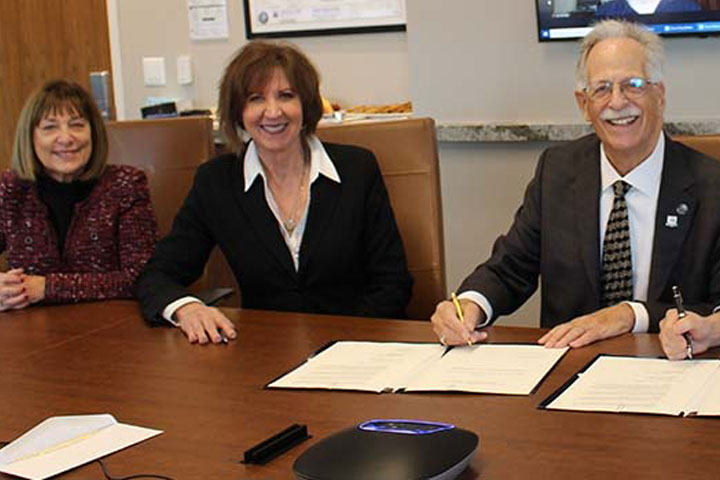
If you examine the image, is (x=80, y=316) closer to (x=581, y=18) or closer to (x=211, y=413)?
(x=211, y=413)

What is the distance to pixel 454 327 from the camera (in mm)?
1888

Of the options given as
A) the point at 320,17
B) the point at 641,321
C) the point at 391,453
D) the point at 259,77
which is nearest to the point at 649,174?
the point at 641,321

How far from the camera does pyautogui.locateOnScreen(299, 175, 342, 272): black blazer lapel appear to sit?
96.8 inches

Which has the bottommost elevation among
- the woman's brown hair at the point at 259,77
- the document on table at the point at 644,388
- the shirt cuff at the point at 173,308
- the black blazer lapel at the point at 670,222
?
the document on table at the point at 644,388

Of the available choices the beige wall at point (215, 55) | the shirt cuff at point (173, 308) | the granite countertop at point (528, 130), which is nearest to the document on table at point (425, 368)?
the shirt cuff at point (173, 308)

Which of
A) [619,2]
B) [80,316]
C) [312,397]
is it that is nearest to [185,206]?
[80,316]

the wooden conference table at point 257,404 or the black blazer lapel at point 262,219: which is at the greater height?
the black blazer lapel at point 262,219

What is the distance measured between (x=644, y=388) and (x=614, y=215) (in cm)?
67

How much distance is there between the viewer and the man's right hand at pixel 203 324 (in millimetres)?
2027

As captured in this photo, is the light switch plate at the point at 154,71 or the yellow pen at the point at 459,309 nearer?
the yellow pen at the point at 459,309

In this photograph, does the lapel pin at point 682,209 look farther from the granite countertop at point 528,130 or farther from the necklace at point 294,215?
the granite countertop at point 528,130

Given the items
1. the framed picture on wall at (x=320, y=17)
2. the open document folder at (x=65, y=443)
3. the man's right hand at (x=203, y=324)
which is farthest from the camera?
the framed picture on wall at (x=320, y=17)

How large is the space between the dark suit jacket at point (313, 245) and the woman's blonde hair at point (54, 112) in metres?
0.28

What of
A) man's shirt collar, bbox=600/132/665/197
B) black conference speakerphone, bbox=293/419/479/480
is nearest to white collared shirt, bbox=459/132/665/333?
man's shirt collar, bbox=600/132/665/197
